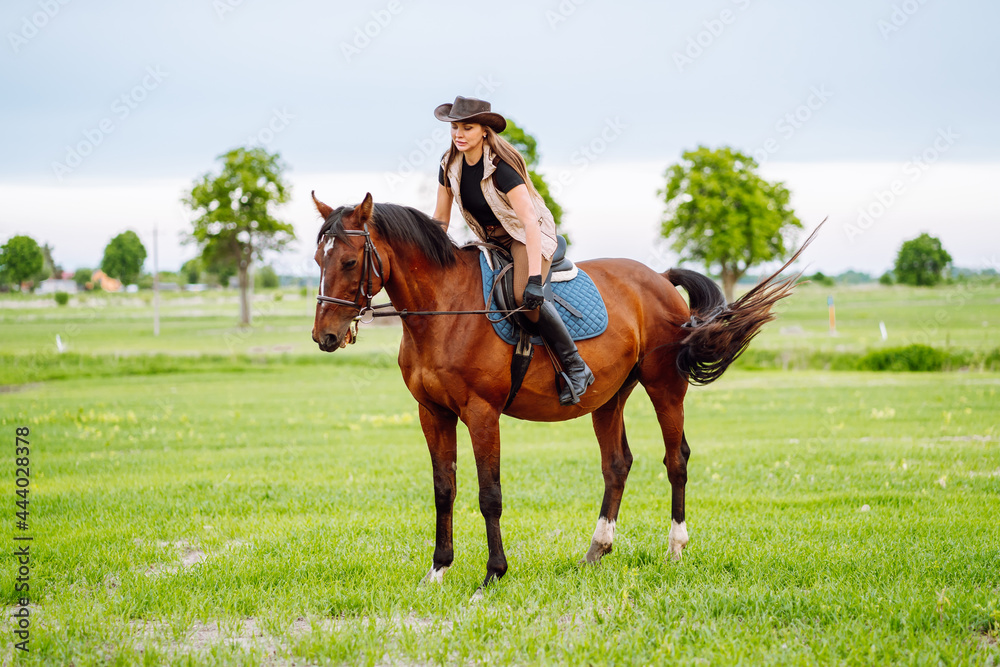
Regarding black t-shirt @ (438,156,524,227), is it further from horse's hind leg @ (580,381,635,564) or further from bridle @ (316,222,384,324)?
horse's hind leg @ (580,381,635,564)

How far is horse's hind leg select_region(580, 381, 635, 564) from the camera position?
20.3 ft

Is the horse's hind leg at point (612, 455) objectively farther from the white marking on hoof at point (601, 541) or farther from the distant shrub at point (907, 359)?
the distant shrub at point (907, 359)

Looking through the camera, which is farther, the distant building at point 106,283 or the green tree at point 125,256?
the distant building at point 106,283

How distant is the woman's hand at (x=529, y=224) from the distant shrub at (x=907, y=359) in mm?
23407

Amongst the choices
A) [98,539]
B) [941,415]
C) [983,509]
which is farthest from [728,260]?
[98,539]

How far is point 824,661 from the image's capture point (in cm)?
394

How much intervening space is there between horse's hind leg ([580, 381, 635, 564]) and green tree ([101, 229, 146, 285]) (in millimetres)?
40521

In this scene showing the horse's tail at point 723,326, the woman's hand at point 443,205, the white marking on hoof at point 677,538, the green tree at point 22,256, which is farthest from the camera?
Result: the green tree at point 22,256

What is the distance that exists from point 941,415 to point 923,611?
11262 millimetres

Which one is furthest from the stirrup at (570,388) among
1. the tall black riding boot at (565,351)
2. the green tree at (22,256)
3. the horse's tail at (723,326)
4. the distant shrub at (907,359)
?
the distant shrub at (907,359)

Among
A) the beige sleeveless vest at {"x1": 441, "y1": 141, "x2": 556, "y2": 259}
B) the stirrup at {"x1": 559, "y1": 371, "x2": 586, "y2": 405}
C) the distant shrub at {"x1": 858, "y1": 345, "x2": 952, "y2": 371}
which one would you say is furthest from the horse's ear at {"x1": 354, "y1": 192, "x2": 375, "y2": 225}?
the distant shrub at {"x1": 858, "y1": 345, "x2": 952, "y2": 371}

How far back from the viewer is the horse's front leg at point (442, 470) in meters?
5.50

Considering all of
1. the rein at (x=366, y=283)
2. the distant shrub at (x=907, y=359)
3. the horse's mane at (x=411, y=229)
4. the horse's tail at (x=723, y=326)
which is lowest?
the distant shrub at (x=907, y=359)

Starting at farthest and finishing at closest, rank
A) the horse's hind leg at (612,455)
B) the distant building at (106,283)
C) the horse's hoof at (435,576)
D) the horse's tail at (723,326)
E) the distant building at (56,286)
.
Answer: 1. the distant building at (106,283)
2. the distant building at (56,286)
3. the horse's tail at (723,326)
4. the horse's hind leg at (612,455)
5. the horse's hoof at (435,576)
